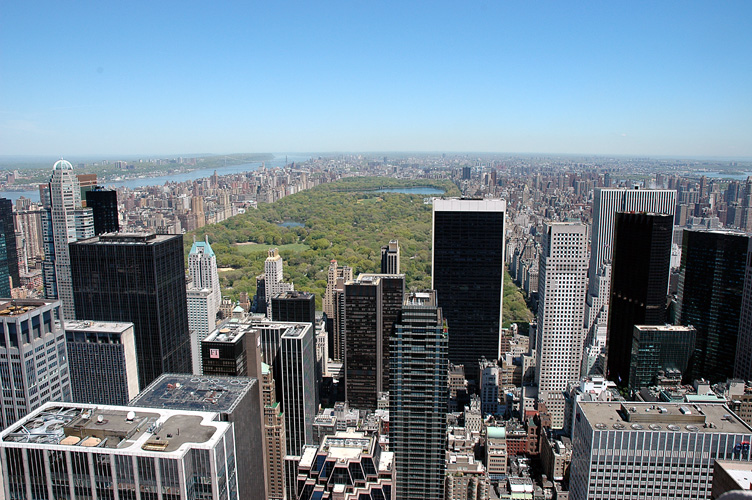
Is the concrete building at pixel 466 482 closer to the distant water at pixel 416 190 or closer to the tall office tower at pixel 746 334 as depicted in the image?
the tall office tower at pixel 746 334

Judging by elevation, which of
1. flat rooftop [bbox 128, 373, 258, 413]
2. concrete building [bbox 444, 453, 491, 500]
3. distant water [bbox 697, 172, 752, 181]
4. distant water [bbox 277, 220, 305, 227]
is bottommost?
concrete building [bbox 444, 453, 491, 500]

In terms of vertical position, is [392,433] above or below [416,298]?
below

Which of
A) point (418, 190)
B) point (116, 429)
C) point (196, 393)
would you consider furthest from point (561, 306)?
point (418, 190)

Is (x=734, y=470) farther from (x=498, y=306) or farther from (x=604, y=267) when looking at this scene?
(x=604, y=267)

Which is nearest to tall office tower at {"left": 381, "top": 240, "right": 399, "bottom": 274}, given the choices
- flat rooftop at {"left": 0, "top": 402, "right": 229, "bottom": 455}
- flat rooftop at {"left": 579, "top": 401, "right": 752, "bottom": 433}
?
flat rooftop at {"left": 579, "top": 401, "right": 752, "bottom": 433}

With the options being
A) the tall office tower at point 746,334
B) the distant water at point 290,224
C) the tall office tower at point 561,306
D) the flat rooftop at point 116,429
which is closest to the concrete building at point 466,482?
the tall office tower at point 561,306

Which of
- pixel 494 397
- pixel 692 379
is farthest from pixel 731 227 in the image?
pixel 494 397

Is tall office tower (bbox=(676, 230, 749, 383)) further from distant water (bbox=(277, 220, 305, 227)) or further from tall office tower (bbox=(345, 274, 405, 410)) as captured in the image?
distant water (bbox=(277, 220, 305, 227))

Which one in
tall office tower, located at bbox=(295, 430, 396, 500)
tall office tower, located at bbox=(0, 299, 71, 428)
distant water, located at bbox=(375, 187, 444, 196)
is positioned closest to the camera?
tall office tower, located at bbox=(0, 299, 71, 428)
